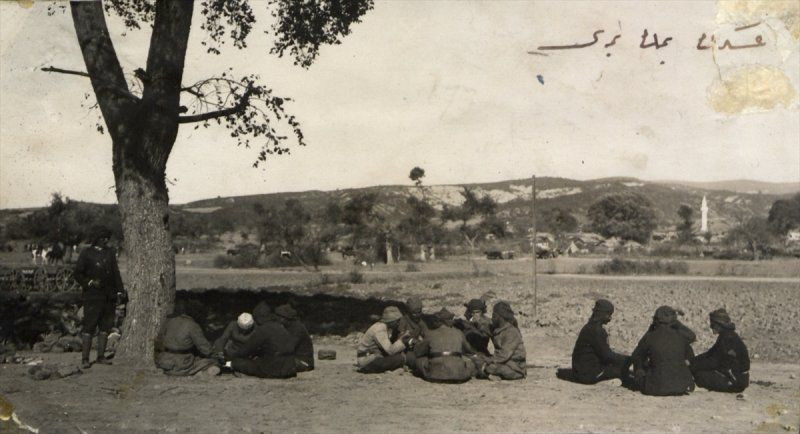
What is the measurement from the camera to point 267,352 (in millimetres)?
9484

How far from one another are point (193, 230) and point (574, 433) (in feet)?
235

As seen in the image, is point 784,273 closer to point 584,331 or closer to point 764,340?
point 764,340

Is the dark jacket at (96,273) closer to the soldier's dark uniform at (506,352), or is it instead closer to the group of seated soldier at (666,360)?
the soldier's dark uniform at (506,352)

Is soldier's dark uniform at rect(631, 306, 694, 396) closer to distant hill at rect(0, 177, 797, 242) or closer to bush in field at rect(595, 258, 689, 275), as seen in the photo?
bush in field at rect(595, 258, 689, 275)

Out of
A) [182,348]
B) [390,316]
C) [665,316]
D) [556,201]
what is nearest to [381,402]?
[390,316]

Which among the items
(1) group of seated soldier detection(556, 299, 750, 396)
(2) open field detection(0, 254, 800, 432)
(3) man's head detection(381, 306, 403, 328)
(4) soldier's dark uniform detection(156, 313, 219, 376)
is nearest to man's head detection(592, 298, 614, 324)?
(1) group of seated soldier detection(556, 299, 750, 396)

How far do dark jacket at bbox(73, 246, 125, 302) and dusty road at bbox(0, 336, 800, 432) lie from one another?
3.48ft

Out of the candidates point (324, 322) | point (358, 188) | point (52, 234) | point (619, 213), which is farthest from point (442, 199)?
point (324, 322)

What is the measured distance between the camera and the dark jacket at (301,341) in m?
9.66

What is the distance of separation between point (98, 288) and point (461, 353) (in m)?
5.06

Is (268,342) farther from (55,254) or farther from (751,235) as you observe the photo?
(751,235)

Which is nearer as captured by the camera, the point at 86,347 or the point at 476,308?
the point at 86,347

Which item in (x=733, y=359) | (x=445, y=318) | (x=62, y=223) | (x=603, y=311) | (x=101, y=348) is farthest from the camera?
(x=62, y=223)

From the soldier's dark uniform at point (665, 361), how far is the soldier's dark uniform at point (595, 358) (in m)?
0.61
